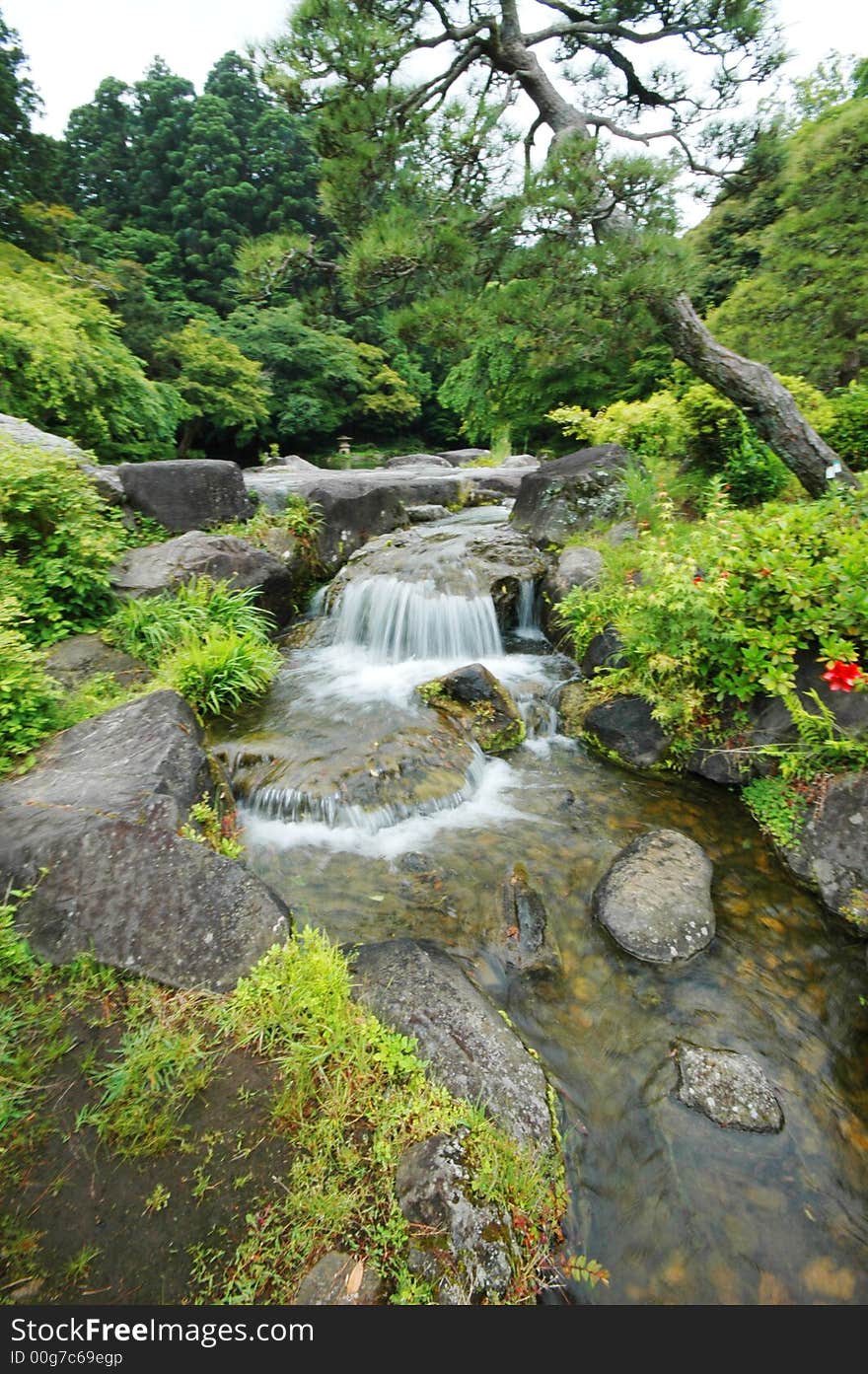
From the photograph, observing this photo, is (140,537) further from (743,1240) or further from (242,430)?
(242,430)

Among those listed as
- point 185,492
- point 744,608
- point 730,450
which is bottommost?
point 744,608

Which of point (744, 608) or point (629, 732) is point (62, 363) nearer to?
point (629, 732)

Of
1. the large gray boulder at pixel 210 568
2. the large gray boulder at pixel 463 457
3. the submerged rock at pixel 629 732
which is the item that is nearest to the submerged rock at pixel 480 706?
the submerged rock at pixel 629 732

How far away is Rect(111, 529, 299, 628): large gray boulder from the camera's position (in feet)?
19.4

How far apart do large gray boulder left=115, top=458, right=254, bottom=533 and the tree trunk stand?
5.64 meters

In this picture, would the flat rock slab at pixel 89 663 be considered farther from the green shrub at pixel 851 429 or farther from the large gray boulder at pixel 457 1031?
the green shrub at pixel 851 429

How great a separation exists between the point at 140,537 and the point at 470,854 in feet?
19.0

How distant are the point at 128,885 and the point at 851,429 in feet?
30.3

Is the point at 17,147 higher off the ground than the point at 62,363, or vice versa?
the point at 17,147

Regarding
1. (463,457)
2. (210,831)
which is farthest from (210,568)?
(463,457)

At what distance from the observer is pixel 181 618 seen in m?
5.56

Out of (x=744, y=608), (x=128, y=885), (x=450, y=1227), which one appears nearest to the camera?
(x=450, y=1227)

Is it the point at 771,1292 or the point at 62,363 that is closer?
the point at 771,1292

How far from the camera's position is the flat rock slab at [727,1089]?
2.47 meters
